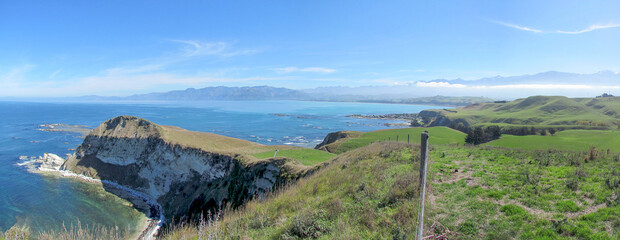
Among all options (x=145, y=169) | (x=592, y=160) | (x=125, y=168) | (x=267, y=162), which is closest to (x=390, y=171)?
(x=592, y=160)

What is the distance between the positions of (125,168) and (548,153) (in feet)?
174

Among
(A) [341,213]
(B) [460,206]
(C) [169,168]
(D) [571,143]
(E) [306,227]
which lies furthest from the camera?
(C) [169,168]

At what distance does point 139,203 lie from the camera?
1438 inches

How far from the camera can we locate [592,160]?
11.3 metres

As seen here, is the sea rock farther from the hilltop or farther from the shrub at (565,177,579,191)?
the shrub at (565,177,579,191)

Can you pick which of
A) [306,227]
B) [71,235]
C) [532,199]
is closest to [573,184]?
[532,199]

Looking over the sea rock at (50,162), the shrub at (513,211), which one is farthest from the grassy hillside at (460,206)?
the sea rock at (50,162)

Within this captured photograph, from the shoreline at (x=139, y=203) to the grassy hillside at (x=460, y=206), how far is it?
80.4 ft

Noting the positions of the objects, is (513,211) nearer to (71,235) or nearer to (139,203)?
(71,235)

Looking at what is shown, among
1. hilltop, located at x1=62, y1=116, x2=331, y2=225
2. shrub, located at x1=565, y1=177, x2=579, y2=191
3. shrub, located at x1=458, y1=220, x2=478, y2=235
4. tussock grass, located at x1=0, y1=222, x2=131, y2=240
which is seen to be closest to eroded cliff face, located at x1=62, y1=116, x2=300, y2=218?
hilltop, located at x1=62, y1=116, x2=331, y2=225

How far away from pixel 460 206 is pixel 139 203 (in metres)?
40.9

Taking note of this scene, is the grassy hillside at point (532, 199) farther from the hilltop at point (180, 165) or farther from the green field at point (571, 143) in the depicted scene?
the green field at point (571, 143)

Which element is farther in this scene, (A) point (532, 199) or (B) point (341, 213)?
(B) point (341, 213)

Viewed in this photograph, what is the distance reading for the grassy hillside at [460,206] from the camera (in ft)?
21.0
